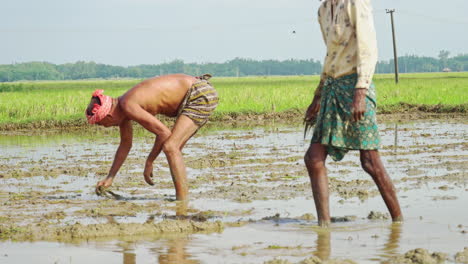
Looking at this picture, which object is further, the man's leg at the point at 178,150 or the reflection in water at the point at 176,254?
the man's leg at the point at 178,150

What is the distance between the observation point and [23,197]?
289 inches

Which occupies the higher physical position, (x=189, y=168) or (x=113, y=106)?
(x=113, y=106)

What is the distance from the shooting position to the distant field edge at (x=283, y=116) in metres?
17.8

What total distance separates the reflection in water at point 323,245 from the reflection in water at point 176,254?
0.70 meters

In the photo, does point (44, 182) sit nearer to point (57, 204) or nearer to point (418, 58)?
point (57, 204)

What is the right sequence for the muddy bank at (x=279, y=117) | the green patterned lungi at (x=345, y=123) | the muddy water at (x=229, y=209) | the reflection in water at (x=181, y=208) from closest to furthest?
the muddy water at (x=229, y=209) → the green patterned lungi at (x=345, y=123) → the reflection in water at (x=181, y=208) → the muddy bank at (x=279, y=117)

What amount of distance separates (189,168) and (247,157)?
112 cm

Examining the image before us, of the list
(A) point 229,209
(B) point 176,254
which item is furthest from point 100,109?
(B) point 176,254

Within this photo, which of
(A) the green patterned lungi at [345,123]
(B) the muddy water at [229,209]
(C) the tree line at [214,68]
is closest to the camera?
(B) the muddy water at [229,209]

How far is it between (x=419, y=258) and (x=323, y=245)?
760 millimetres

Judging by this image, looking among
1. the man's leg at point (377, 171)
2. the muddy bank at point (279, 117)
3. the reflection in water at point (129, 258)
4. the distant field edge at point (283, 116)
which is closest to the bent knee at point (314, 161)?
the man's leg at point (377, 171)

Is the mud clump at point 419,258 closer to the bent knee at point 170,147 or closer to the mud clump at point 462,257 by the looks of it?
the mud clump at point 462,257

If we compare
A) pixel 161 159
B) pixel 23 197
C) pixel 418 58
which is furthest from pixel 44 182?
pixel 418 58

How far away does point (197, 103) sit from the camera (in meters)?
6.94
